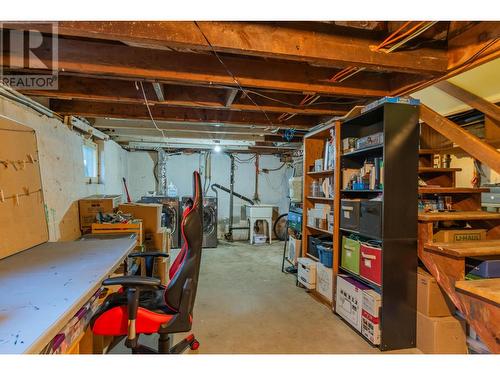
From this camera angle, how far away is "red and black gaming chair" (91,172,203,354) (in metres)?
1.49

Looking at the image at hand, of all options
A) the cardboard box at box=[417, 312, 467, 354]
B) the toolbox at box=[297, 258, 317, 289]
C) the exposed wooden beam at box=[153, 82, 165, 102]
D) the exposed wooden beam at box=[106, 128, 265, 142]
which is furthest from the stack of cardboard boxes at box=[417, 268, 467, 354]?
the exposed wooden beam at box=[106, 128, 265, 142]

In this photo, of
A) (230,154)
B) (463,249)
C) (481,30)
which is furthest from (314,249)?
(230,154)

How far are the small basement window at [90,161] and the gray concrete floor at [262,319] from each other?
2110 millimetres

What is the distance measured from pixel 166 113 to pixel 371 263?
9.12ft

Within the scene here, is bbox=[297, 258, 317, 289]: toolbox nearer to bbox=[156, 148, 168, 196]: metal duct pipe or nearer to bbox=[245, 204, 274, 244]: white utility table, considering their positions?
bbox=[245, 204, 274, 244]: white utility table

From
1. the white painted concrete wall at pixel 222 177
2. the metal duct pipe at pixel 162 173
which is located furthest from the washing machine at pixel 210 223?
the metal duct pipe at pixel 162 173

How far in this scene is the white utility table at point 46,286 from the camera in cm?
91

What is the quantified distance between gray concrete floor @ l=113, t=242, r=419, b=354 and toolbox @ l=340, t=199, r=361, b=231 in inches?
36.8

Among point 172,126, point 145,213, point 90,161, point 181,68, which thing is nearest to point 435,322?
point 181,68

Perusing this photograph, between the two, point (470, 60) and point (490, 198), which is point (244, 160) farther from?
point (470, 60)

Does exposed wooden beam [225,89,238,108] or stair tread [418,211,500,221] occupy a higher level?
exposed wooden beam [225,89,238,108]

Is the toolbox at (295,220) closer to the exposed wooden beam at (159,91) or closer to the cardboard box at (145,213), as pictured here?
the cardboard box at (145,213)

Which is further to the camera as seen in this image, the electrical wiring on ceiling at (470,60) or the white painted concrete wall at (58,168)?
the white painted concrete wall at (58,168)
